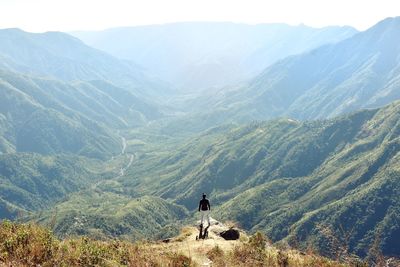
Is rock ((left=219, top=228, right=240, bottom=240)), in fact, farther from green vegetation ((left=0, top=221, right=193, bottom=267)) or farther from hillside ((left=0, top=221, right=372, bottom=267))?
green vegetation ((left=0, top=221, right=193, bottom=267))

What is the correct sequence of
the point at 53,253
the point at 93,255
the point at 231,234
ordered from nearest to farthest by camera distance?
the point at 53,253
the point at 93,255
the point at 231,234

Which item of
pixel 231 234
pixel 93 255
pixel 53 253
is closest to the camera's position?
pixel 53 253

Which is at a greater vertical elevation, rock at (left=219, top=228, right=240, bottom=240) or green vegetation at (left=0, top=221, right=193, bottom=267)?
rock at (left=219, top=228, right=240, bottom=240)

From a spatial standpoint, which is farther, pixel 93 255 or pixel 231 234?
pixel 231 234

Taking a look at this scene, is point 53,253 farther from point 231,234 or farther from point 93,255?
point 231,234

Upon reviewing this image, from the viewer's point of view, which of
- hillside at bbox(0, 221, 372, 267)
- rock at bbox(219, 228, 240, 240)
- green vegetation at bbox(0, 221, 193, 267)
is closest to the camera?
green vegetation at bbox(0, 221, 193, 267)

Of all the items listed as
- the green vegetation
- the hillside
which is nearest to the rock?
the hillside

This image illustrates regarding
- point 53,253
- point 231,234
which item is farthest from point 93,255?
point 231,234

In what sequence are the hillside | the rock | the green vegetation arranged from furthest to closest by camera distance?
the rock, the hillside, the green vegetation

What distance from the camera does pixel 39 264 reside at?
65.5 feet

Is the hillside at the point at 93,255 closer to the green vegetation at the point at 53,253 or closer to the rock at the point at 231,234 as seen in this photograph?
the green vegetation at the point at 53,253

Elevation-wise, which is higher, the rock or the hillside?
the rock

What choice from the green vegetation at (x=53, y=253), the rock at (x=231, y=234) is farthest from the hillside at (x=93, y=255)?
the rock at (x=231, y=234)

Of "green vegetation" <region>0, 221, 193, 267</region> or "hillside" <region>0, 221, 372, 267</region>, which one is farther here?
"hillside" <region>0, 221, 372, 267</region>
